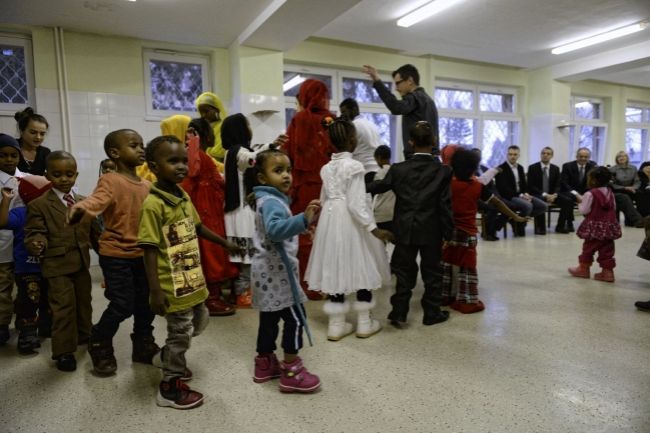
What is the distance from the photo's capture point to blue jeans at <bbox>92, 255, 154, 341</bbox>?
1.92 meters

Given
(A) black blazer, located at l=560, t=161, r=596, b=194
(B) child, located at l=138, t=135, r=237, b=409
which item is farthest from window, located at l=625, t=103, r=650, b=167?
(B) child, located at l=138, t=135, r=237, b=409

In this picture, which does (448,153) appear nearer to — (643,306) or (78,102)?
(643,306)

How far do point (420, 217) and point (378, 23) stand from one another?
4.17 meters

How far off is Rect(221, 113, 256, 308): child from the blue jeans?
36.0 inches

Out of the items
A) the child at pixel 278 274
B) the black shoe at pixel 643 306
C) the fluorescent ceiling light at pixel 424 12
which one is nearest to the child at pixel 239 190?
the child at pixel 278 274

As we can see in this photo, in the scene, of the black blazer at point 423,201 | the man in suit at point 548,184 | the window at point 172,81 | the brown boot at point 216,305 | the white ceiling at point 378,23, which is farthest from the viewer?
the man in suit at point 548,184

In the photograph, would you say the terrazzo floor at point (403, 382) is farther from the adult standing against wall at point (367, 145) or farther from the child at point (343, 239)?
the adult standing against wall at point (367, 145)

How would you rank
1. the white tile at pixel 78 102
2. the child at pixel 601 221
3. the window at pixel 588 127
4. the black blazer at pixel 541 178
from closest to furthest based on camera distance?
the child at pixel 601 221, the white tile at pixel 78 102, the black blazer at pixel 541 178, the window at pixel 588 127

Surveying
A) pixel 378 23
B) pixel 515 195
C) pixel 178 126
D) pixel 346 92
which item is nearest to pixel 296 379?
pixel 178 126

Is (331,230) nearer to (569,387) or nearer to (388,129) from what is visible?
(569,387)

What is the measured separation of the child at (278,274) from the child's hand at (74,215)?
709 mm

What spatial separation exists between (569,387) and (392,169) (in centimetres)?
147

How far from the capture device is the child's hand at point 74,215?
1613mm

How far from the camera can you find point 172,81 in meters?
5.80
